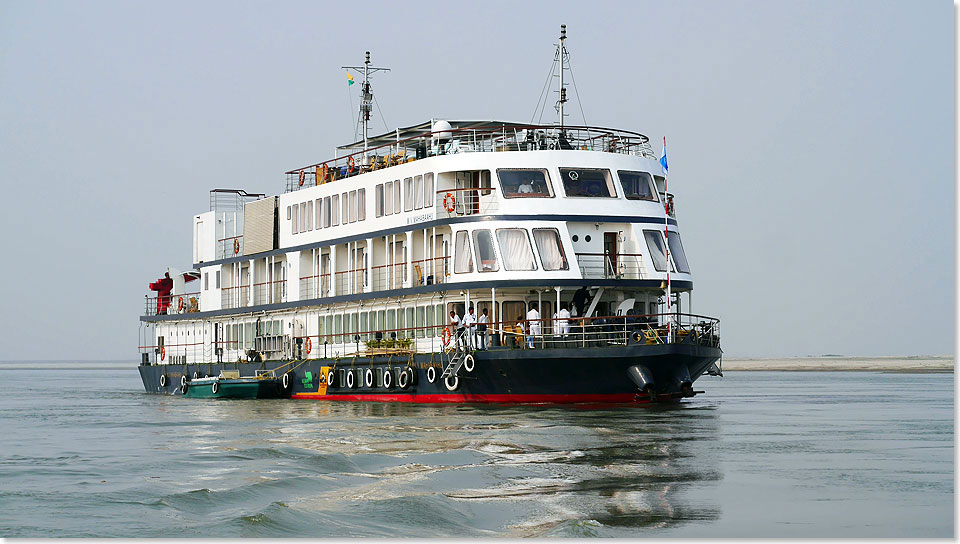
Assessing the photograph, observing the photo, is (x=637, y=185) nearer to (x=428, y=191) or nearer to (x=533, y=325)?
(x=533, y=325)

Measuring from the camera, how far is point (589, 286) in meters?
31.4

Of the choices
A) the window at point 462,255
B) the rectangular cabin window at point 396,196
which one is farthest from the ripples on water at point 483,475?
the rectangular cabin window at point 396,196

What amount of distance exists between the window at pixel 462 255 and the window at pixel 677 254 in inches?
219

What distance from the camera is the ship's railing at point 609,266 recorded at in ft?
106

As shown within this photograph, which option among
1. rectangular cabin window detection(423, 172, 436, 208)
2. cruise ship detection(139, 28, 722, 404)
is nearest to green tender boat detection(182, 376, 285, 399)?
cruise ship detection(139, 28, 722, 404)

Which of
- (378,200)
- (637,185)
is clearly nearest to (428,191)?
(378,200)

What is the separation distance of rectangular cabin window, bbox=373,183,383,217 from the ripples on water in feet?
24.9

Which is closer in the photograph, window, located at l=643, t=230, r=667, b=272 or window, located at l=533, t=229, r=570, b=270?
window, located at l=533, t=229, r=570, b=270

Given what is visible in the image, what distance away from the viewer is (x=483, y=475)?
1825cm

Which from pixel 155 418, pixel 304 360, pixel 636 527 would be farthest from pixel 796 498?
pixel 304 360

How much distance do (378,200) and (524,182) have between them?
18.8 feet

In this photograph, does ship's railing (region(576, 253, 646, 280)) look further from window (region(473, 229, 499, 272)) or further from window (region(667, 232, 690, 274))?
window (region(473, 229, 499, 272))

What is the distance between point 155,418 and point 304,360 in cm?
715

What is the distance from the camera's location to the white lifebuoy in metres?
31.8
